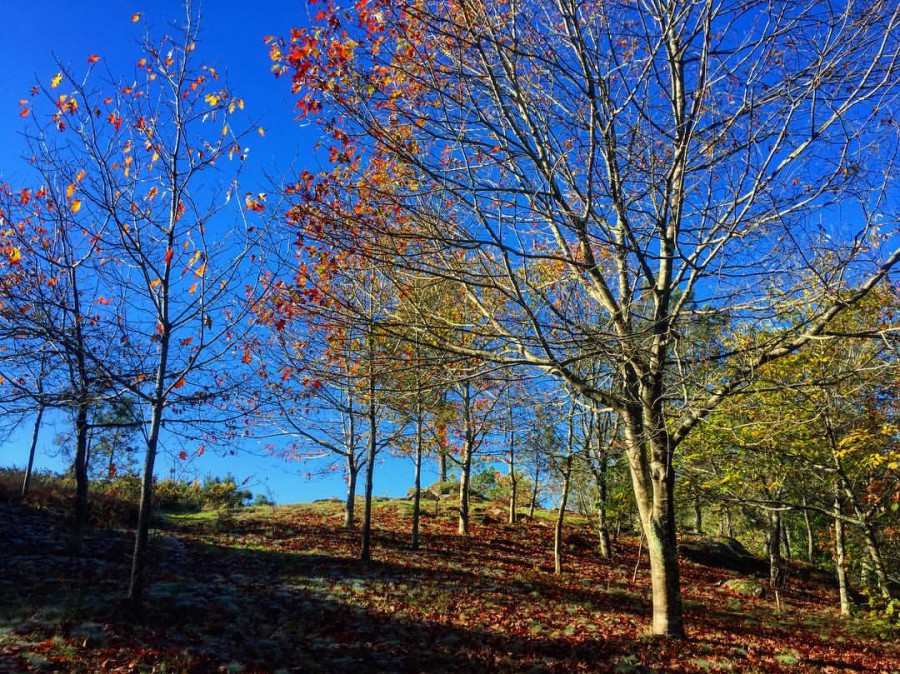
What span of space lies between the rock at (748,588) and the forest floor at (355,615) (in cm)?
67

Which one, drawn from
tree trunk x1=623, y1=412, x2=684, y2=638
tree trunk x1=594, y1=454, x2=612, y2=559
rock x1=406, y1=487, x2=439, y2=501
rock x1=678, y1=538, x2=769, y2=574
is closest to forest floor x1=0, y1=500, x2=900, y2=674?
tree trunk x1=623, y1=412, x2=684, y2=638

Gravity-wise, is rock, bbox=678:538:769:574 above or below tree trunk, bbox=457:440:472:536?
below

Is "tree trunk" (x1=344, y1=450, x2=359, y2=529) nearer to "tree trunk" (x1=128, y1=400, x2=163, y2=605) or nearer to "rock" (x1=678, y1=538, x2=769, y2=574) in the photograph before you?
"tree trunk" (x1=128, y1=400, x2=163, y2=605)

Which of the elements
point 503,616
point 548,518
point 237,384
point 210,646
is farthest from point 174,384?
point 548,518

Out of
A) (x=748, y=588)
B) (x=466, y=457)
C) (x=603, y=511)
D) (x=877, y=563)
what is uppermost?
(x=466, y=457)

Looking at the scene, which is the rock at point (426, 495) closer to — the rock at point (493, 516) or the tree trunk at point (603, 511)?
the rock at point (493, 516)

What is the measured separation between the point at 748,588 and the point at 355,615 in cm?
1340

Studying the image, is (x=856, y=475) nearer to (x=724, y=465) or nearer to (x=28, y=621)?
(x=724, y=465)

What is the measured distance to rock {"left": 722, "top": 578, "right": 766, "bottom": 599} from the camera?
1664cm

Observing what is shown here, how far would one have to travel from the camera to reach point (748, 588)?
55.7ft

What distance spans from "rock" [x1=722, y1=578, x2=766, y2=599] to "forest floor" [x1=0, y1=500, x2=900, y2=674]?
2.21ft

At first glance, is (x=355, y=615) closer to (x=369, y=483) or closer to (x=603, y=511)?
(x=369, y=483)

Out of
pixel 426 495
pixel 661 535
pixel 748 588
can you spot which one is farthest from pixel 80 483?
pixel 426 495

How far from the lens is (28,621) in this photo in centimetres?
735
